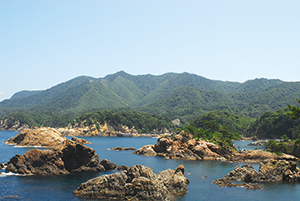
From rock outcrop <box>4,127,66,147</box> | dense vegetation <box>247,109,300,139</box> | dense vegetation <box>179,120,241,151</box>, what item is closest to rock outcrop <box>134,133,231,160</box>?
dense vegetation <box>179,120,241,151</box>

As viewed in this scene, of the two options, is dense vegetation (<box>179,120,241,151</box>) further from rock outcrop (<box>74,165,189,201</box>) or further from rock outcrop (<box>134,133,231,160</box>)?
rock outcrop (<box>74,165,189,201</box>)

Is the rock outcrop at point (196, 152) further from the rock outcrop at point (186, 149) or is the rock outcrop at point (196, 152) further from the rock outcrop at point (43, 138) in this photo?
the rock outcrop at point (43, 138)

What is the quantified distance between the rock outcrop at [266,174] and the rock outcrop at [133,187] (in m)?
12.3

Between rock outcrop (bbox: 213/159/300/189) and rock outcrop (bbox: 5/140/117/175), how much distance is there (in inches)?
1018

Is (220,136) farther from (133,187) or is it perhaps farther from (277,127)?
(277,127)

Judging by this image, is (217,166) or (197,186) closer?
(197,186)

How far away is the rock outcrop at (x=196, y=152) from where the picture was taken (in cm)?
7522

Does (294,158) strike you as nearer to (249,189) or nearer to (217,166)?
(217,166)

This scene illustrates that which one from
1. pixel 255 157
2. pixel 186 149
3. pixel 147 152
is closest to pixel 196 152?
pixel 186 149

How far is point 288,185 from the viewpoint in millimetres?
47219

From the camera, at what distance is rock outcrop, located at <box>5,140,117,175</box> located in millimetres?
51562

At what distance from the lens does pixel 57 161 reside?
53.6 m

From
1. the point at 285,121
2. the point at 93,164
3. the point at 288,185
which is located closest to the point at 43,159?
the point at 93,164

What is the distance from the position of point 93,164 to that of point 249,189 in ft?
100
